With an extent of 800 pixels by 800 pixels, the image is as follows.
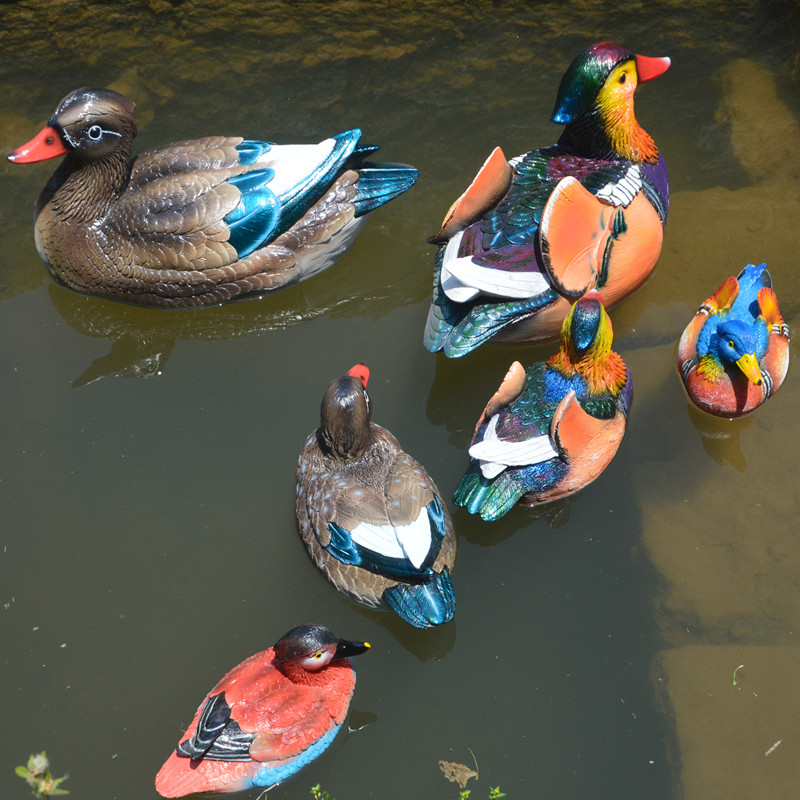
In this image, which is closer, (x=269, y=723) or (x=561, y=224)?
(x=269, y=723)

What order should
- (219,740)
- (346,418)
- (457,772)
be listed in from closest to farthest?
1. (219,740)
2. (457,772)
3. (346,418)

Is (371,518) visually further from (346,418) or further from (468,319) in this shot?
(468,319)

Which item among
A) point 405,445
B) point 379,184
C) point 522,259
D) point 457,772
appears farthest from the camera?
point 379,184

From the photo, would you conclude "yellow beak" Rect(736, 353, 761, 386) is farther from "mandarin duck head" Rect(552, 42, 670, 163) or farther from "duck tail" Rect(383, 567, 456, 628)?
"duck tail" Rect(383, 567, 456, 628)

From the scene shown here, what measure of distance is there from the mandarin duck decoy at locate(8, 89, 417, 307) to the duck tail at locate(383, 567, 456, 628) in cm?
213

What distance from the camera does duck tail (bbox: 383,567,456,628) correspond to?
13.4 feet

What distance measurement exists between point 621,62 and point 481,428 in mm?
2183

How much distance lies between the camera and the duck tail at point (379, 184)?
5.49m

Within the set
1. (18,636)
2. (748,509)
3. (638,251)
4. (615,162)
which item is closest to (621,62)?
(615,162)

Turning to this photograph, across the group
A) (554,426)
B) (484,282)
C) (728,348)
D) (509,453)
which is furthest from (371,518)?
(728,348)

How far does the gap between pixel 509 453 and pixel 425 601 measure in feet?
2.58

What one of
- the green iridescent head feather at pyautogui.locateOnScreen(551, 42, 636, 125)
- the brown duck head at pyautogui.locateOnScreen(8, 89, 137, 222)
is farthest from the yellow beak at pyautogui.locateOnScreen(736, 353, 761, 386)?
the brown duck head at pyautogui.locateOnScreen(8, 89, 137, 222)

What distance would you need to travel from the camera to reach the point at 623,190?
4992 mm

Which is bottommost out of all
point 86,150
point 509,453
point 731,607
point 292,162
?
point 731,607
